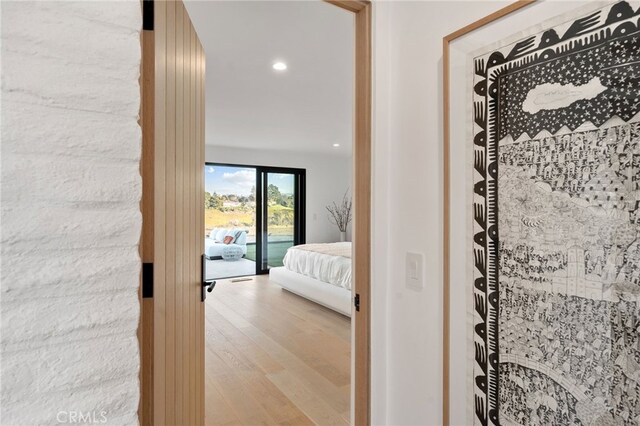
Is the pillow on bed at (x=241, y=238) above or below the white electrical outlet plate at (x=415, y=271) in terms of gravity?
below

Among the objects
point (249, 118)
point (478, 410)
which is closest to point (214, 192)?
point (249, 118)

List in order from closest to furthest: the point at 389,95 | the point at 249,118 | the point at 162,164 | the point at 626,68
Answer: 1. the point at 626,68
2. the point at 162,164
3. the point at 389,95
4. the point at 249,118

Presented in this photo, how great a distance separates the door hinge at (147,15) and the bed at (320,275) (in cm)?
337

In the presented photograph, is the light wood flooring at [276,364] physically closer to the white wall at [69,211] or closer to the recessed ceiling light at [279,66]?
the white wall at [69,211]

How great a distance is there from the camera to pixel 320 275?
4.49 metres

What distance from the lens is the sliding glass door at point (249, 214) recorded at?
633 cm

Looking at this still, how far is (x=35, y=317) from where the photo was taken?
76 centimetres

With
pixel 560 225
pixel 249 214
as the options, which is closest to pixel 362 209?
pixel 560 225

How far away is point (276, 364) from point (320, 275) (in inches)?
70.8

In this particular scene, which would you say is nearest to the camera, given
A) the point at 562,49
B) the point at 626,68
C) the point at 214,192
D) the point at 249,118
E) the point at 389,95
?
the point at 626,68

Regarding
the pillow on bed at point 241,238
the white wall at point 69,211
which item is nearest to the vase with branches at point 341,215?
the pillow on bed at point 241,238

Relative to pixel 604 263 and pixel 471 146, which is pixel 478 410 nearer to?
pixel 604 263

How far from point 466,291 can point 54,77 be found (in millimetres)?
1249
